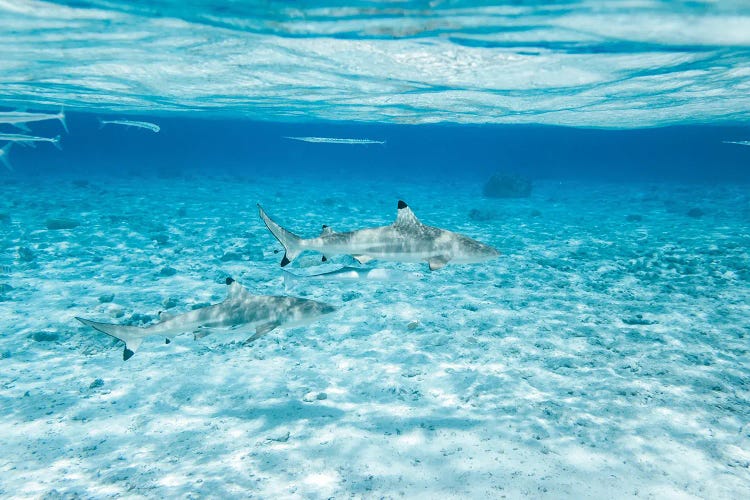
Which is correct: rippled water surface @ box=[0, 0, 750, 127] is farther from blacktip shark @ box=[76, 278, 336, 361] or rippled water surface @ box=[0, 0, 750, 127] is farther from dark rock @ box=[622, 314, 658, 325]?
blacktip shark @ box=[76, 278, 336, 361]

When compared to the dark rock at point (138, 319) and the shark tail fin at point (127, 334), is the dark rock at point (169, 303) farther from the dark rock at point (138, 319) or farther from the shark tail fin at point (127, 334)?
the shark tail fin at point (127, 334)

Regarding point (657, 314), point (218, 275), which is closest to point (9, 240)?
point (218, 275)

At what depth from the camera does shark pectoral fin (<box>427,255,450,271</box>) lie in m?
5.95

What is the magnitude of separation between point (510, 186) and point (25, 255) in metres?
30.8

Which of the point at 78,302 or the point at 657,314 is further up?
the point at 657,314

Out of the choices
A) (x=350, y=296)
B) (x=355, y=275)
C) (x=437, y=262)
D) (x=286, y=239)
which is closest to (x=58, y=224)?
(x=350, y=296)

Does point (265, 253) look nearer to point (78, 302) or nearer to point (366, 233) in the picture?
point (78, 302)

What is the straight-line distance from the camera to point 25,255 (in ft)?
40.6

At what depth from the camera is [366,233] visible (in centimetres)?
626

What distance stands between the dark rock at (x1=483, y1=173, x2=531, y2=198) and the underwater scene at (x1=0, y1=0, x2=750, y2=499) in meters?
11.3

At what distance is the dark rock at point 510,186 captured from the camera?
33.3 metres

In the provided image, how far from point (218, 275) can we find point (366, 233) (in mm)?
7060

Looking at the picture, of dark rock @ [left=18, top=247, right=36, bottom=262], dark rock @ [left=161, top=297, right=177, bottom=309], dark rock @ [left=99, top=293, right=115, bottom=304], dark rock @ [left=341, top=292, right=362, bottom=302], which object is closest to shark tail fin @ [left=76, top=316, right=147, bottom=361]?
dark rock @ [left=161, top=297, right=177, bottom=309]

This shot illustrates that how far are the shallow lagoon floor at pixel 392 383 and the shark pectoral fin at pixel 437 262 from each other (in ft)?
6.52
